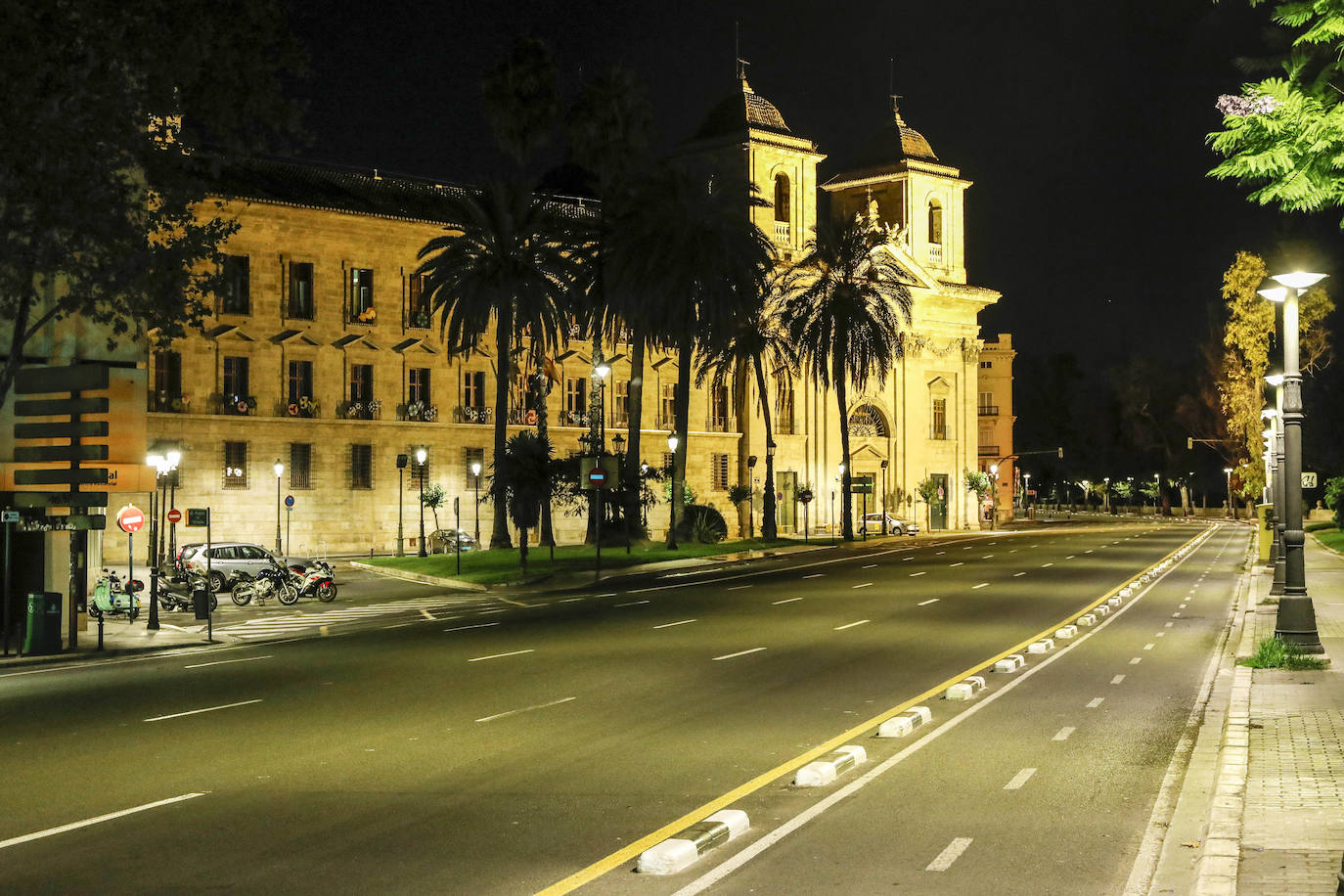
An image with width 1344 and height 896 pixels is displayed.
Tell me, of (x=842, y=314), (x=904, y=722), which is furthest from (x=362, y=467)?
(x=904, y=722)

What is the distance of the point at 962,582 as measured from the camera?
3922cm

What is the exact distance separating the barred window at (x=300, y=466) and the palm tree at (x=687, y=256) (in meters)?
18.9

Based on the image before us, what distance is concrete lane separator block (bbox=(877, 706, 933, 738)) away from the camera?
13867 millimetres

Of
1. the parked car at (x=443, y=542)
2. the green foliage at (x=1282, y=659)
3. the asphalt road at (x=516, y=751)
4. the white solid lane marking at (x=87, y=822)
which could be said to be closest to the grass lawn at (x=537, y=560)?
the parked car at (x=443, y=542)

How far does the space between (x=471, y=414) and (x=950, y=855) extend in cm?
6167

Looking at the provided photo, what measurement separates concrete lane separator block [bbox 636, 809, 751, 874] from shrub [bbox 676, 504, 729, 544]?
5015 centimetres

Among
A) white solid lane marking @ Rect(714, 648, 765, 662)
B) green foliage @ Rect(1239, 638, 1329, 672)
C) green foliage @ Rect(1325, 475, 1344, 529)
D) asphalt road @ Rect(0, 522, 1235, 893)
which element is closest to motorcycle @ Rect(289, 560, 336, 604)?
asphalt road @ Rect(0, 522, 1235, 893)

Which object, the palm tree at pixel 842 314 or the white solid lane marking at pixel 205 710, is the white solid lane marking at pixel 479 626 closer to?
the white solid lane marking at pixel 205 710

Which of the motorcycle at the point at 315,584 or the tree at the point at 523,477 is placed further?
the tree at the point at 523,477

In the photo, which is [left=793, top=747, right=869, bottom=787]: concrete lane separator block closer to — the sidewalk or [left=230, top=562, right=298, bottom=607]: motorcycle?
the sidewalk

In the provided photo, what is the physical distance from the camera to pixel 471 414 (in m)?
69.4

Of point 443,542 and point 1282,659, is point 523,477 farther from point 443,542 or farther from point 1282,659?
point 1282,659

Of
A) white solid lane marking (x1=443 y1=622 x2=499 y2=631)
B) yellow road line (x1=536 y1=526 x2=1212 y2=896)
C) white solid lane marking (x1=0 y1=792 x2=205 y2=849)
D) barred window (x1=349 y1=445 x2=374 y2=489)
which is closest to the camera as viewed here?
yellow road line (x1=536 y1=526 x2=1212 y2=896)

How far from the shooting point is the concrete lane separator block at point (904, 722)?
546 inches
